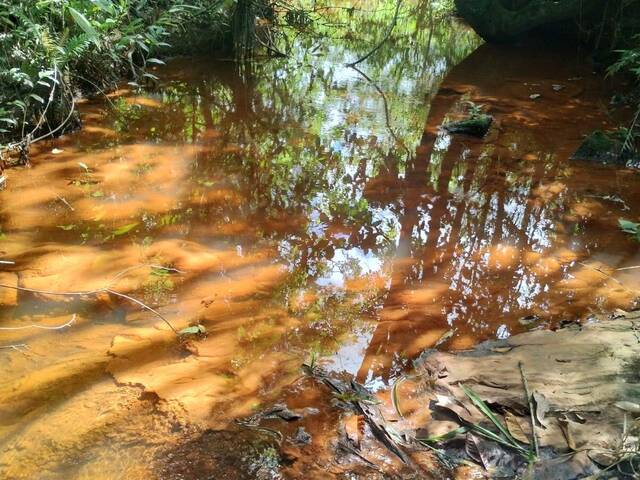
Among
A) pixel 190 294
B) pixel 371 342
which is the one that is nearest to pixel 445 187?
pixel 371 342

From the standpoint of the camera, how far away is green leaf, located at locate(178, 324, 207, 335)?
280 centimetres

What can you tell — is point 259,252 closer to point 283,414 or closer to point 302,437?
point 283,414

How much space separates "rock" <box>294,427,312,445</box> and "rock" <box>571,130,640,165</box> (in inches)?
170

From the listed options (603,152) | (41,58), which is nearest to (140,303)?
(41,58)

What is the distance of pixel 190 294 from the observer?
10.2ft

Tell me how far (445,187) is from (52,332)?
324 centimetres

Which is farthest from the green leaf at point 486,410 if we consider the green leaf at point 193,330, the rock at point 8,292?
the rock at point 8,292

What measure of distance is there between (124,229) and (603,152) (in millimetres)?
4492

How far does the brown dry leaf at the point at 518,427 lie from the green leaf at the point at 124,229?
8.62 feet

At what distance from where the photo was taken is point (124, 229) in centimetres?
368

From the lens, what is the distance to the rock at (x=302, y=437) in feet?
7.19

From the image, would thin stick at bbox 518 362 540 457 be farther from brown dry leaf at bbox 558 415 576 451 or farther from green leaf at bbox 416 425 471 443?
green leaf at bbox 416 425 471 443

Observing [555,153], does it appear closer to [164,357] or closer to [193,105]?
[193,105]

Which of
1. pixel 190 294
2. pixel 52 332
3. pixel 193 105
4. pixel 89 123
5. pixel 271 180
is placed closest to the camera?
pixel 52 332
